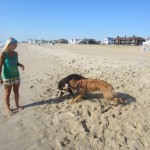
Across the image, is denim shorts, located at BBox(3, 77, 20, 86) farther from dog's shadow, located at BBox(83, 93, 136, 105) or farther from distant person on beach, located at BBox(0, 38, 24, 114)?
dog's shadow, located at BBox(83, 93, 136, 105)

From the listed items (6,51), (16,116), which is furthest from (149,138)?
(6,51)

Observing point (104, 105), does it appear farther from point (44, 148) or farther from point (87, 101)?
point (44, 148)

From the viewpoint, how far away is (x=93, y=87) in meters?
6.41

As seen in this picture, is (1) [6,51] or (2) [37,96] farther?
(2) [37,96]

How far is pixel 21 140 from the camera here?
16.1 feet

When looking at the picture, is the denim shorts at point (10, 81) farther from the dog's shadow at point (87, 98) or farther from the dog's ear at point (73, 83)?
the dog's ear at point (73, 83)

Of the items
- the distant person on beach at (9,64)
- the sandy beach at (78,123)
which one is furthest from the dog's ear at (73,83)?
the distant person on beach at (9,64)

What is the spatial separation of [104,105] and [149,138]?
5.19 ft

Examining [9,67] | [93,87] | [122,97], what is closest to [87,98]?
[93,87]

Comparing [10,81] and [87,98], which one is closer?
[10,81]

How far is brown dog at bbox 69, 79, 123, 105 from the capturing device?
20.4 feet

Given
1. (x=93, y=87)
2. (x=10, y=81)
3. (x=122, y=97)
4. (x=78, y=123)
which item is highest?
(x=10, y=81)

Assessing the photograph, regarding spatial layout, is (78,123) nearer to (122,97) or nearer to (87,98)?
(87,98)

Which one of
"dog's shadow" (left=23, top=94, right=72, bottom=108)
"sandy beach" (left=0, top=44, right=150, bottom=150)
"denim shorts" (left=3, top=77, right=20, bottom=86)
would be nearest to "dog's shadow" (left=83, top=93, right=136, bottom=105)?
"sandy beach" (left=0, top=44, right=150, bottom=150)
